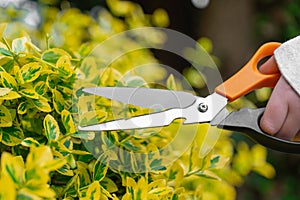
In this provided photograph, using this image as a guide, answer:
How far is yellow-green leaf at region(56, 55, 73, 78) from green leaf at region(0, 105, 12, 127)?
0.31ft

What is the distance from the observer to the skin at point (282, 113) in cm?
83

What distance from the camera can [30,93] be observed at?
0.76 metres

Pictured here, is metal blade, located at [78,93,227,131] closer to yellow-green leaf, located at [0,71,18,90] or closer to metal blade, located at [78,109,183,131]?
metal blade, located at [78,109,183,131]

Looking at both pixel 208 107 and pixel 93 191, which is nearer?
pixel 93 191

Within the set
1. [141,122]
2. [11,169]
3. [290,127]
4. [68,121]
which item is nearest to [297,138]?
[290,127]

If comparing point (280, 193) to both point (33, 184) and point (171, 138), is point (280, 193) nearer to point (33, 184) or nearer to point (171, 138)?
point (171, 138)

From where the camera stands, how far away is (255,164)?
4.03ft

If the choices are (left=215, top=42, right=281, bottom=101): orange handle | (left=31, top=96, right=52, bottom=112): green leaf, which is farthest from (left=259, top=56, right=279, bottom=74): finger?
(left=31, top=96, right=52, bottom=112): green leaf

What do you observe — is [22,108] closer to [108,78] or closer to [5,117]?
[5,117]

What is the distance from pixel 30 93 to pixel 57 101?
5cm

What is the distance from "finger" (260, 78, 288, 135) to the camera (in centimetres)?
83

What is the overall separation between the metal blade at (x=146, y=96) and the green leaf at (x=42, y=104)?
6cm

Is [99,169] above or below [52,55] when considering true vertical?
below

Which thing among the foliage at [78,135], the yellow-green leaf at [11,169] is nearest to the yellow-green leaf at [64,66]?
the foliage at [78,135]
